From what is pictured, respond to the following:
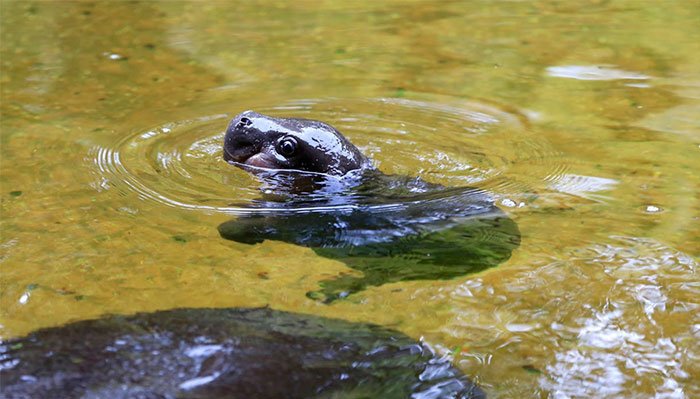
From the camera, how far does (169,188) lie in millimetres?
5410

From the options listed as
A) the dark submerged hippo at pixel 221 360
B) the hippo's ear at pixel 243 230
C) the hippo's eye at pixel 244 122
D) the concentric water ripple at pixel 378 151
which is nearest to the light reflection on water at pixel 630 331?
the dark submerged hippo at pixel 221 360

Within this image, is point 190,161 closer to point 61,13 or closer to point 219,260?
→ point 219,260

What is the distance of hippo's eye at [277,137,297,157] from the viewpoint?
564 centimetres

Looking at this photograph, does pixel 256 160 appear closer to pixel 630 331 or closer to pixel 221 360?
pixel 221 360

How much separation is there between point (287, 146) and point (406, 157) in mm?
810

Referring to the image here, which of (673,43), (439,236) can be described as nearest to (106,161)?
(439,236)

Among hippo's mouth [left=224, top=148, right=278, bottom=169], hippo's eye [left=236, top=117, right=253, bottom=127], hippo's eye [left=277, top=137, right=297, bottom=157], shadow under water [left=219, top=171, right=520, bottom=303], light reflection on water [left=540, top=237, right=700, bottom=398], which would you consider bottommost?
light reflection on water [left=540, top=237, right=700, bottom=398]

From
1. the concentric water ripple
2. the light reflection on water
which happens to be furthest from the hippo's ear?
the light reflection on water

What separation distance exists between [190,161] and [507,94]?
2.64 meters

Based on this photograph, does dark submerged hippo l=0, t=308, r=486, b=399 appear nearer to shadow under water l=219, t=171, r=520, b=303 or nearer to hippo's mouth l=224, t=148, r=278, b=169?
shadow under water l=219, t=171, r=520, b=303

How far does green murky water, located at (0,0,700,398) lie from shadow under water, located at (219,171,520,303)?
0.12 meters

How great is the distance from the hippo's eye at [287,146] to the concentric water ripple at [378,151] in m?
0.26

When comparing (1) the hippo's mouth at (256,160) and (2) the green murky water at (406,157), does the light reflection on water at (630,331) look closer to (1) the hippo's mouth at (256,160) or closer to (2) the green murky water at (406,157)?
(2) the green murky water at (406,157)

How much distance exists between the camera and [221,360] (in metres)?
3.30
